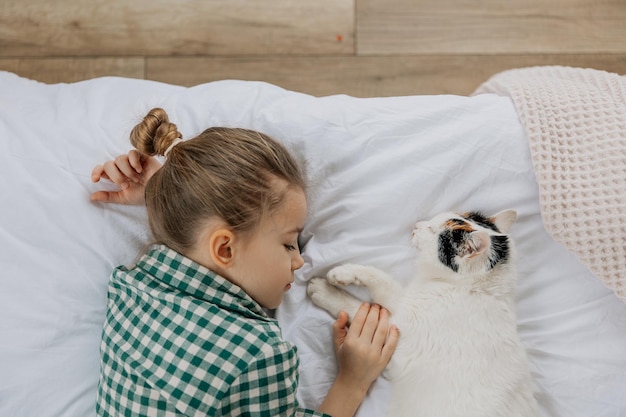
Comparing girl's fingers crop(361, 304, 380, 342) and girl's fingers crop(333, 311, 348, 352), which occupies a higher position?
girl's fingers crop(361, 304, 380, 342)

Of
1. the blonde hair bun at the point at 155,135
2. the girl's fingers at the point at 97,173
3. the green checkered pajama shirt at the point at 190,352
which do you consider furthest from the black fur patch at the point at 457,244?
the girl's fingers at the point at 97,173

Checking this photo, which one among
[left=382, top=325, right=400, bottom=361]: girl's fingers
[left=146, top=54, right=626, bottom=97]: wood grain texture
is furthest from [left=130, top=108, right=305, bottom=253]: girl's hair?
[left=146, top=54, right=626, bottom=97]: wood grain texture

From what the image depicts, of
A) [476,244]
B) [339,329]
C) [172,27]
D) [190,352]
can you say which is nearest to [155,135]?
[190,352]

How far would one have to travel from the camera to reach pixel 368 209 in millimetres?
1156

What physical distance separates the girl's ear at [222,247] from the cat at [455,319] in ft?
0.81

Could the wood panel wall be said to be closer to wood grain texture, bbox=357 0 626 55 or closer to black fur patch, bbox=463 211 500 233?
wood grain texture, bbox=357 0 626 55

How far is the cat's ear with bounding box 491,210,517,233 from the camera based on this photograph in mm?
1108

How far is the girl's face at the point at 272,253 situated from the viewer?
0.98 meters

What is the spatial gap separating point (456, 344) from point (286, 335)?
0.33m

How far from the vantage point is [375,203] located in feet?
3.79

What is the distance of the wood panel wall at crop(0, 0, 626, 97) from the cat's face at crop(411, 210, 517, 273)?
2.26 feet

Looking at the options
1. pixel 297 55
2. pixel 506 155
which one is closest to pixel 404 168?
pixel 506 155

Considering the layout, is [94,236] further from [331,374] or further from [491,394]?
[491,394]

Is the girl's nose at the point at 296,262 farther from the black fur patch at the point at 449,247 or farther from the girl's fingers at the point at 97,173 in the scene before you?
the girl's fingers at the point at 97,173
